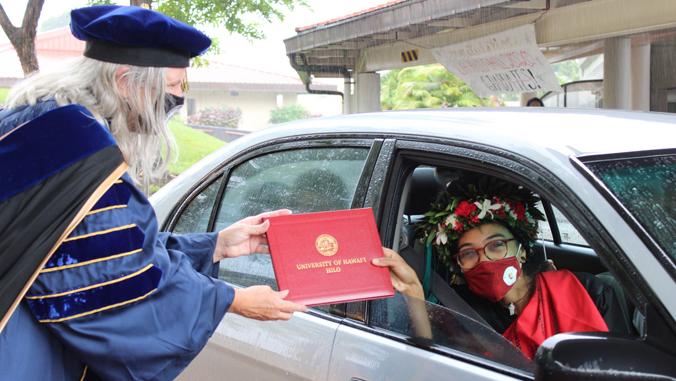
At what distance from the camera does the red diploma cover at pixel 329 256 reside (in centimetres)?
176

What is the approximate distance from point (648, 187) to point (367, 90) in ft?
40.3

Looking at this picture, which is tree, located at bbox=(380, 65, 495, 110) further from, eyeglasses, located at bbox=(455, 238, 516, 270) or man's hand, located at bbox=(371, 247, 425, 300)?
man's hand, located at bbox=(371, 247, 425, 300)

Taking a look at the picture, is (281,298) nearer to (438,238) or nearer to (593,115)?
(438,238)

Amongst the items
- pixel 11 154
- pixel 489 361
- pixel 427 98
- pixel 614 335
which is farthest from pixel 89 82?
pixel 427 98

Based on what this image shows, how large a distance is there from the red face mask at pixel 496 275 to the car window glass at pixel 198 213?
1.14 meters

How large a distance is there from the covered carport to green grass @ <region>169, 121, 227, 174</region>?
5640 millimetres

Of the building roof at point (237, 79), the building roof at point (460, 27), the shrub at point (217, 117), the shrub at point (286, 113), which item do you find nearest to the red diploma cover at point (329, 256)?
the building roof at point (460, 27)

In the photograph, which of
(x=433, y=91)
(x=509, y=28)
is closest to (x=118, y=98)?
(x=509, y=28)

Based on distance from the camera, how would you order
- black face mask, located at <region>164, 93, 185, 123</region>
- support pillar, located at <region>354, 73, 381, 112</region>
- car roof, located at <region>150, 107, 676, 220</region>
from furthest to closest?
1. support pillar, located at <region>354, 73, 381, 112</region>
2. black face mask, located at <region>164, 93, 185, 123</region>
3. car roof, located at <region>150, 107, 676, 220</region>

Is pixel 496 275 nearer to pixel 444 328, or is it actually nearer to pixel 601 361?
pixel 444 328

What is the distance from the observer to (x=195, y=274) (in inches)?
63.1

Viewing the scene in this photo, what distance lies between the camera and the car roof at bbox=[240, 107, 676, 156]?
5.41 feet

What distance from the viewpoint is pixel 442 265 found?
2.53 m

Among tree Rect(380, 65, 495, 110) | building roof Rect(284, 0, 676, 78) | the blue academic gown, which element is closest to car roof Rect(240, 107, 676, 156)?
the blue academic gown
